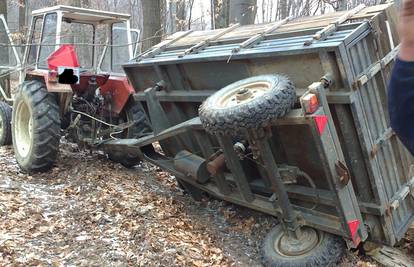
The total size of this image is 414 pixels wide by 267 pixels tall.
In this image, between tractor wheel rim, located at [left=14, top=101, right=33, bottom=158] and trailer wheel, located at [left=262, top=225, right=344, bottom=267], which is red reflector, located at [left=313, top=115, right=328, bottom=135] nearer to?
trailer wheel, located at [left=262, top=225, right=344, bottom=267]

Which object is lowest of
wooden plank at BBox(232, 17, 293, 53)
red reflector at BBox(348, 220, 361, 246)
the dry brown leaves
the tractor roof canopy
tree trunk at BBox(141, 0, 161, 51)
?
red reflector at BBox(348, 220, 361, 246)

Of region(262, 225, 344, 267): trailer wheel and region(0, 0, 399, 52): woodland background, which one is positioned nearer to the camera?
region(262, 225, 344, 267): trailer wheel

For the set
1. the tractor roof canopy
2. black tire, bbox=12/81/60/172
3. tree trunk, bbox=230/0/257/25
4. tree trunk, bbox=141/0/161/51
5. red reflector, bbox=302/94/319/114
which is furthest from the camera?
tree trunk, bbox=141/0/161/51

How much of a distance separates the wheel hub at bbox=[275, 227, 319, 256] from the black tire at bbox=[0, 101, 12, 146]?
563cm

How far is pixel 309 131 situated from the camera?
4.42m

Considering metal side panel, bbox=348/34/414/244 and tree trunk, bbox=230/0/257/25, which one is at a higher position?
tree trunk, bbox=230/0/257/25

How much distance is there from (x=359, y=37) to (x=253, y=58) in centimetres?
97

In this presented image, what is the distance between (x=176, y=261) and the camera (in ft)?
14.9

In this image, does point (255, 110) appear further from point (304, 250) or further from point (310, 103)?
point (304, 250)

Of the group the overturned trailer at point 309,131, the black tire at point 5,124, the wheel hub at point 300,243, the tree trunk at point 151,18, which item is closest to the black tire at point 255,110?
the overturned trailer at point 309,131

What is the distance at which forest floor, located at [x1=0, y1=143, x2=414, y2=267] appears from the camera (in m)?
4.54

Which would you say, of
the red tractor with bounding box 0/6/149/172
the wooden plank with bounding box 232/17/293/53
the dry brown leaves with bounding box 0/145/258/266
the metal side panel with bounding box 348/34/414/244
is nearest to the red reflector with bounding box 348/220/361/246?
the metal side panel with bounding box 348/34/414/244

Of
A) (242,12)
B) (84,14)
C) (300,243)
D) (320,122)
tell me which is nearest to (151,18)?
(242,12)

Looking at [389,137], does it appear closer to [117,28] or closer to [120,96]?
[120,96]
